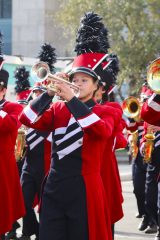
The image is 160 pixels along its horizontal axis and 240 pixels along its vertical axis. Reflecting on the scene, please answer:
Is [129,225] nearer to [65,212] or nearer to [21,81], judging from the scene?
[21,81]

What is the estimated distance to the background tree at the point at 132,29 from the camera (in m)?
27.8

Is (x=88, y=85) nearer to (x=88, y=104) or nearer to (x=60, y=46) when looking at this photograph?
(x=88, y=104)

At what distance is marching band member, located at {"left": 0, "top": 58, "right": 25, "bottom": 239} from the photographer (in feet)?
23.0

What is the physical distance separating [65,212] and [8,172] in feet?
5.81

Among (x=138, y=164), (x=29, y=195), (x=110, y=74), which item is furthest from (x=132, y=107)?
(x=110, y=74)

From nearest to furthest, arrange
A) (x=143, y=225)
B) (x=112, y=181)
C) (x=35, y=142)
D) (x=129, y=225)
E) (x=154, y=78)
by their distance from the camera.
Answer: (x=154, y=78), (x=112, y=181), (x=35, y=142), (x=143, y=225), (x=129, y=225)

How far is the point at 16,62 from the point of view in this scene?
63.7 feet

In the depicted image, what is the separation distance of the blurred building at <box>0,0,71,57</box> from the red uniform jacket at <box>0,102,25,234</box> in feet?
105

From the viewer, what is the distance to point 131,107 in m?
10.7

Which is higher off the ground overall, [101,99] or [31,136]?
[101,99]

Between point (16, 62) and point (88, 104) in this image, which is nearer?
point (88, 104)

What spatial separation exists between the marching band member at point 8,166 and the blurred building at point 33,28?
31909 mm

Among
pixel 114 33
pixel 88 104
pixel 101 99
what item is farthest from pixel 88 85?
pixel 114 33

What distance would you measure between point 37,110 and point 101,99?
1852 mm
